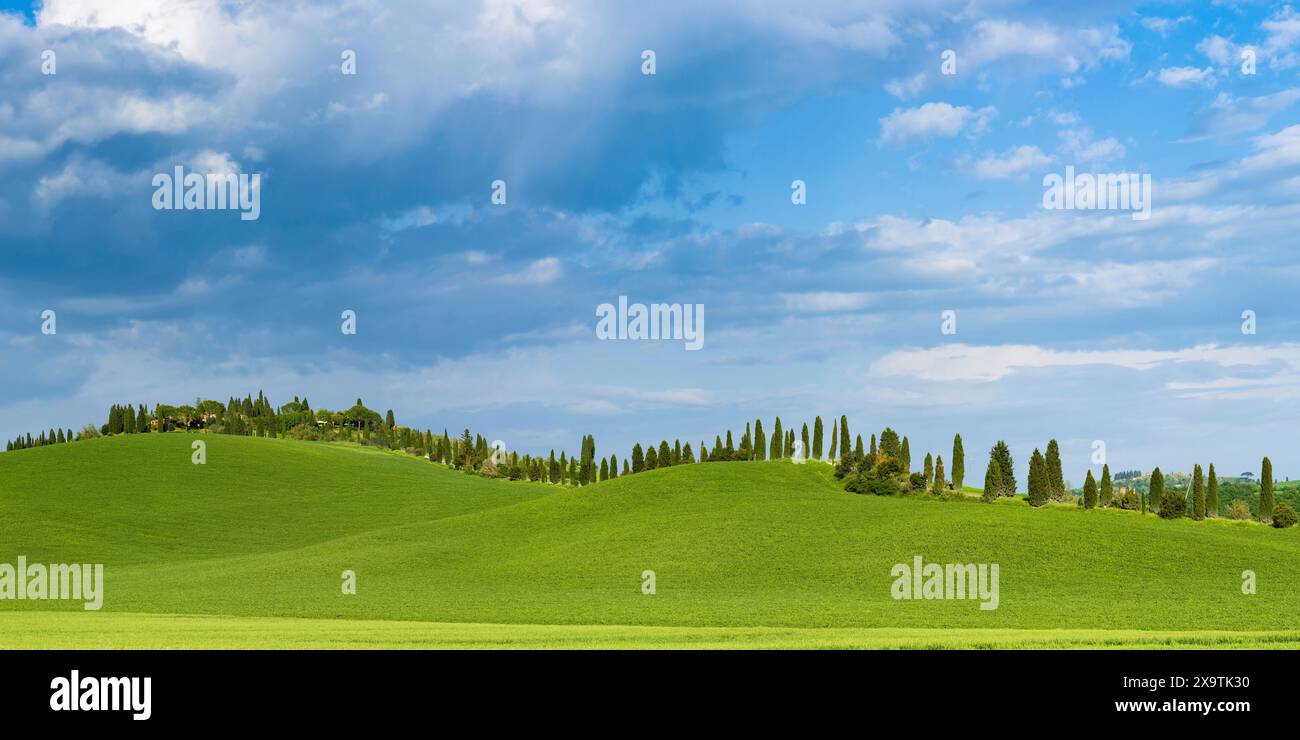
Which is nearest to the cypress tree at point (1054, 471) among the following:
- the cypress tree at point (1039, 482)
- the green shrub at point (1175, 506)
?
the cypress tree at point (1039, 482)

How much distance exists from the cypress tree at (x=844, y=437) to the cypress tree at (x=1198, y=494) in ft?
102

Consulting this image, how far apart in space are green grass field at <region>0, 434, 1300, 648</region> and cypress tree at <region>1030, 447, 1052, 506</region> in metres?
3.58

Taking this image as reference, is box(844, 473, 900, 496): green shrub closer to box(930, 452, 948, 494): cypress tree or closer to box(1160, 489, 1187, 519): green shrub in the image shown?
box(930, 452, 948, 494): cypress tree

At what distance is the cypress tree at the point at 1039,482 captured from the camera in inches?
3339

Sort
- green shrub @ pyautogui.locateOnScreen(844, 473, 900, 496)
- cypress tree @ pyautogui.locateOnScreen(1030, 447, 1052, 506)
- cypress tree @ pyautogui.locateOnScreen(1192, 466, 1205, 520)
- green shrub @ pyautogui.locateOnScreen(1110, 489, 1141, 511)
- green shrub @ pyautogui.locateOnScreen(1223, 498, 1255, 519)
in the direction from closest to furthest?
1. cypress tree @ pyautogui.locateOnScreen(1192, 466, 1205, 520)
2. green shrub @ pyautogui.locateOnScreen(1223, 498, 1255, 519)
3. green shrub @ pyautogui.locateOnScreen(1110, 489, 1141, 511)
4. cypress tree @ pyautogui.locateOnScreen(1030, 447, 1052, 506)
5. green shrub @ pyautogui.locateOnScreen(844, 473, 900, 496)

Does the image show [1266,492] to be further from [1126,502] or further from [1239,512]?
[1126,502]

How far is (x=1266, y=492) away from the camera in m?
76.6

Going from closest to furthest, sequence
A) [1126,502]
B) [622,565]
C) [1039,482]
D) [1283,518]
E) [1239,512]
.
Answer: [622,565]
[1283,518]
[1239,512]
[1126,502]
[1039,482]

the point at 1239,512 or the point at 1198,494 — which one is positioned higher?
the point at 1198,494

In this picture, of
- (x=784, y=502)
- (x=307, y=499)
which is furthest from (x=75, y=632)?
(x=307, y=499)

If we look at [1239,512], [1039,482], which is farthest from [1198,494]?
[1039,482]

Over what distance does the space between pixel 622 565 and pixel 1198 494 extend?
47.6 metres

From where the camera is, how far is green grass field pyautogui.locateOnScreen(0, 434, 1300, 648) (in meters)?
34.0

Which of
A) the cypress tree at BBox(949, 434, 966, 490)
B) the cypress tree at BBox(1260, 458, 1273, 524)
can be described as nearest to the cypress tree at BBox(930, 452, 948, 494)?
the cypress tree at BBox(949, 434, 966, 490)
